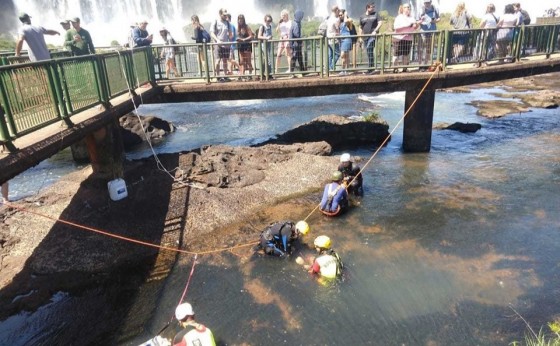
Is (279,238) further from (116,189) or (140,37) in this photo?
(140,37)

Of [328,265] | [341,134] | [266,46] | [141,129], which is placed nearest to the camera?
[328,265]

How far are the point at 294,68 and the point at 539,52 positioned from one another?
9440 millimetres

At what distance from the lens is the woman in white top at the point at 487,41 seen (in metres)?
13.7

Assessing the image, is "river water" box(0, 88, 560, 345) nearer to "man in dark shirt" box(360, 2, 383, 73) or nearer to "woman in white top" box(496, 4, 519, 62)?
"man in dark shirt" box(360, 2, 383, 73)

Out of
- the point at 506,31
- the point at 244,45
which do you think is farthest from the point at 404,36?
the point at 244,45

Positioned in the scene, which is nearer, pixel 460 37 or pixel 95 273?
pixel 95 273

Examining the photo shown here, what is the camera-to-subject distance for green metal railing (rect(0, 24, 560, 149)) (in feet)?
25.5

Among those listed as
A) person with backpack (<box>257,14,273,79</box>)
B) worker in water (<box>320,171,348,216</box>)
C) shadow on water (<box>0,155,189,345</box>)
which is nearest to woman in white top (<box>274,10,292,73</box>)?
person with backpack (<box>257,14,273,79</box>)

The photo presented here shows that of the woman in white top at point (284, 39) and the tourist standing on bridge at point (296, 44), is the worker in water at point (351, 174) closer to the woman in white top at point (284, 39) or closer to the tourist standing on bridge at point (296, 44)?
the tourist standing on bridge at point (296, 44)

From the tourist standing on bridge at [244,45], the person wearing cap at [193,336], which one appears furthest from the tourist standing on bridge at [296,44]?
the person wearing cap at [193,336]

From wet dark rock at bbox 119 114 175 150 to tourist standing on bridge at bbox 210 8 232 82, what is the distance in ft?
18.7

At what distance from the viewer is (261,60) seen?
12914 mm

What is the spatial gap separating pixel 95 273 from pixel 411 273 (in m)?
6.05

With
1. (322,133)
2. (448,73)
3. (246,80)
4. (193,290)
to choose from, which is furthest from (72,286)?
(448,73)
